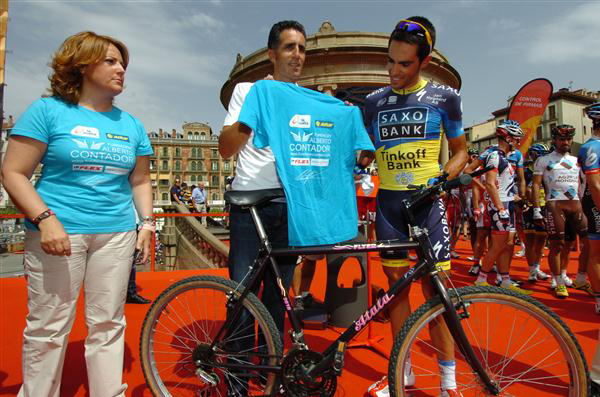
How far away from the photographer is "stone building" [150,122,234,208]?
97.6 meters

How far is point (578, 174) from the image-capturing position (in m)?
5.54

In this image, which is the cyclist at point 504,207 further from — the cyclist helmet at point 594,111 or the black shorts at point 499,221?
the cyclist helmet at point 594,111

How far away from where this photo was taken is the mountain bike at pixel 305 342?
191 cm

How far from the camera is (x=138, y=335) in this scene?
3.93 meters

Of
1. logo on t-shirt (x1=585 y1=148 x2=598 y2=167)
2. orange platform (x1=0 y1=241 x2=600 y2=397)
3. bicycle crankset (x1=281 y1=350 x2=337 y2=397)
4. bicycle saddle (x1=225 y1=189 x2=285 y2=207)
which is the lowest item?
orange platform (x1=0 y1=241 x2=600 y2=397)

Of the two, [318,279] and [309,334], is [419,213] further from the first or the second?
[318,279]

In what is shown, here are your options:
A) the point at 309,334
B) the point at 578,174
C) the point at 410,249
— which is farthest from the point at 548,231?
the point at 410,249

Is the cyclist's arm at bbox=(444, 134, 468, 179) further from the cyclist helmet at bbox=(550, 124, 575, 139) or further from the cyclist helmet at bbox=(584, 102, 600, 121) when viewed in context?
the cyclist helmet at bbox=(550, 124, 575, 139)

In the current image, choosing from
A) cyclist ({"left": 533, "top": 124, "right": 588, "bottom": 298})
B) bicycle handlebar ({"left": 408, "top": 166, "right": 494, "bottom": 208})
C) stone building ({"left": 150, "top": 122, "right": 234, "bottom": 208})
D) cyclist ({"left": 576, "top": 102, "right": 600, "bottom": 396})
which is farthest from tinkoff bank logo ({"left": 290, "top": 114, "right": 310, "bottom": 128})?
stone building ({"left": 150, "top": 122, "right": 234, "bottom": 208})

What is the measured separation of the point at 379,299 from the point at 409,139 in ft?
3.85

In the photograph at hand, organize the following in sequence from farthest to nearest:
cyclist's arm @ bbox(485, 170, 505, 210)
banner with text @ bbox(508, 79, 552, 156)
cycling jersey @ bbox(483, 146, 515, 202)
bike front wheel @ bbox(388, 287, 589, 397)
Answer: banner with text @ bbox(508, 79, 552, 156) → cycling jersey @ bbox(483, 146, 515, 202) → cyclist's arm @ bbox(485, 170, 505, 210) → bike front wheel @ bbox(388, 287, 589, 397)

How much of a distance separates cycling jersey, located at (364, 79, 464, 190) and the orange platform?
166 centimetres

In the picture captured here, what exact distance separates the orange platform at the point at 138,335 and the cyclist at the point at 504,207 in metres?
0.77

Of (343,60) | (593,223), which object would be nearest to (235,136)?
(593,223)
